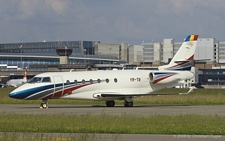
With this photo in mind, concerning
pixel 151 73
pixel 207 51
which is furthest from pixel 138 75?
pixel 207 51

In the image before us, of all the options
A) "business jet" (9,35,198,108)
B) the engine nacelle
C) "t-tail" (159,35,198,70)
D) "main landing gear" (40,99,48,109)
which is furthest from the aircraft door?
"t-tail" (159,35,198,70)

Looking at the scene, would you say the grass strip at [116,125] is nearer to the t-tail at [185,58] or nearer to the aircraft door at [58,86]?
the aircraft door at [58,86]

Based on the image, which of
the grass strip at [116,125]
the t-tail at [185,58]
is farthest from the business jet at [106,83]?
the grass strip at [116,125]

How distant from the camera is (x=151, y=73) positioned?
45.0 m

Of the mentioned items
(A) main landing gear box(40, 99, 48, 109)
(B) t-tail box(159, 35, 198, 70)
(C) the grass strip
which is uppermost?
(B) t-tail box(159, 35, 198, 70)

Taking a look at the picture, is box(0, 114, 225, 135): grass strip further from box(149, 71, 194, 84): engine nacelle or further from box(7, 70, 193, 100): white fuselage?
box(149, 71, 194, 84): engine nacelle

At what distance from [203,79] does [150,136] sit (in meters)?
147

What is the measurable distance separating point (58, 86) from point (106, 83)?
4271 millimetres

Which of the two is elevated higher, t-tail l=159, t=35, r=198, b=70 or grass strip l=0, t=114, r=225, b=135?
t-tail l=159, t=35, r=198, b=70

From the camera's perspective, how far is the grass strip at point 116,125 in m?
21.8

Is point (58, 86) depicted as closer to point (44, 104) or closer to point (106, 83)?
point (44, 104)

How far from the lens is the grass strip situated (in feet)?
71.5

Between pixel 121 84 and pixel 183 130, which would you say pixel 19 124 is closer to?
pixel 183 130

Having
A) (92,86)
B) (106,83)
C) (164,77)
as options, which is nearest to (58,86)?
(92,86)
